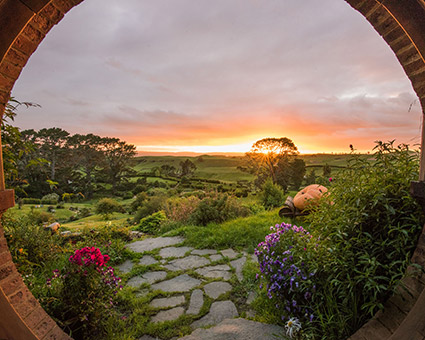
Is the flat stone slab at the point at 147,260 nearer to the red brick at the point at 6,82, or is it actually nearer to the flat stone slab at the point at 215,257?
the flat stone slab at the point at 215,257

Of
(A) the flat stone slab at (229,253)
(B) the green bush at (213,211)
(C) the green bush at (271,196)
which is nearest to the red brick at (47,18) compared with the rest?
(A) the flat stone slab at (229,253)

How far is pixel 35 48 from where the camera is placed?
68.5 inches

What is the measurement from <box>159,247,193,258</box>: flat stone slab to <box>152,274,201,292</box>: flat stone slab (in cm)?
92

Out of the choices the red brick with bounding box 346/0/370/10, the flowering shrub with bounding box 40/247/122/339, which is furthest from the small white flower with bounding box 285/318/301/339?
the red brick with bounding box 346/0/370/10

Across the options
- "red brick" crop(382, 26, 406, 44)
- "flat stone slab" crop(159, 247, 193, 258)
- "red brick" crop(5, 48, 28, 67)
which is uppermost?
"red brick" crop(382, 26, 406, 44)

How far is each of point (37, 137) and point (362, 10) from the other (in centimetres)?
2906

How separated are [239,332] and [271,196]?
7488 mm

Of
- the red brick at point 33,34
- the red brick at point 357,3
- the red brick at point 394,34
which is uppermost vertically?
the red brick at point 357,3

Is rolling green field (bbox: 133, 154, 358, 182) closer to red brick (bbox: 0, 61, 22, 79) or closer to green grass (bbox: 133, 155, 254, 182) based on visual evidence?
green grass (bbox: 133, 155, 254, 182)

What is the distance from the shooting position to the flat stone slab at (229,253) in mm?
4057

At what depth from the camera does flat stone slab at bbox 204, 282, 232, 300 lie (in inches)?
115

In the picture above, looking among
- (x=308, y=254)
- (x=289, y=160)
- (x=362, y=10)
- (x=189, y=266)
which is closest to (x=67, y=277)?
(x=189, y=266)

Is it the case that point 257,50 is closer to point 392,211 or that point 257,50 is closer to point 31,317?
point 392,211

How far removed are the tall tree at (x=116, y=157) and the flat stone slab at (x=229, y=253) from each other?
2644 cm
